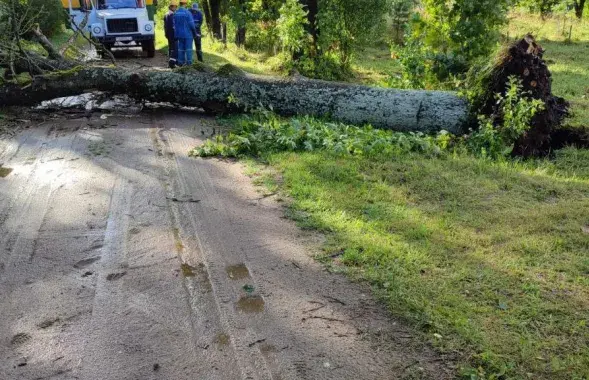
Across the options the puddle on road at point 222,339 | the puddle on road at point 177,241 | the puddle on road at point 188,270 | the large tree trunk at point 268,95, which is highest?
the large tree trunk at point 268,95

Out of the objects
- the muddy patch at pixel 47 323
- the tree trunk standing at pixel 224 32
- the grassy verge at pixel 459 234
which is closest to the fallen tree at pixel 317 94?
the grassy verge at pixel 459 234

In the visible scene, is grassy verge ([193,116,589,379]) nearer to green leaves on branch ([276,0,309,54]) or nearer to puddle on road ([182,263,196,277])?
puddle on road ([182,263,196,277])

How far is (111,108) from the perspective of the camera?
33.0ft

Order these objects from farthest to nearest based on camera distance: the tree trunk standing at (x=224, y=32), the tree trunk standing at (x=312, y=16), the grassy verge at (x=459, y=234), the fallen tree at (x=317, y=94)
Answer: the tree trunk standing at (x=224, y=32), the tree trunk standing at (x=312, y=16), the fallen tree at (x=317, y=94), the grassy verge at (x=459, y=234)

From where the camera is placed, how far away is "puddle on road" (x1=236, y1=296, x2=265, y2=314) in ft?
12.5

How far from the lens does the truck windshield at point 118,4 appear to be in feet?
56.3

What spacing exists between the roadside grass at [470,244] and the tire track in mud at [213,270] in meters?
0.87

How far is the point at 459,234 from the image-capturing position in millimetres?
4789

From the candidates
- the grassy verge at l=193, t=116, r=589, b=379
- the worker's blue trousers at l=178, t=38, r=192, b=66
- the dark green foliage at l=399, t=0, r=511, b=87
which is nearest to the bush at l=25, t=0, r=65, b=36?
the worker's blue trousers at l=178, t=38, r=192, b=66

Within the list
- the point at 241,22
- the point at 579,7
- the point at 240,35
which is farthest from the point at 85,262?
the point at 579,7

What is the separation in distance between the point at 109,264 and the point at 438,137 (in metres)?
4.89

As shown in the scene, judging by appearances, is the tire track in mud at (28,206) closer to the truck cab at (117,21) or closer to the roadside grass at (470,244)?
the roadside grass at (470,244)

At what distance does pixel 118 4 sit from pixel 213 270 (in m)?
15.6

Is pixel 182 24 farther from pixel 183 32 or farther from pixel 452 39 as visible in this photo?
pixel 452 39
